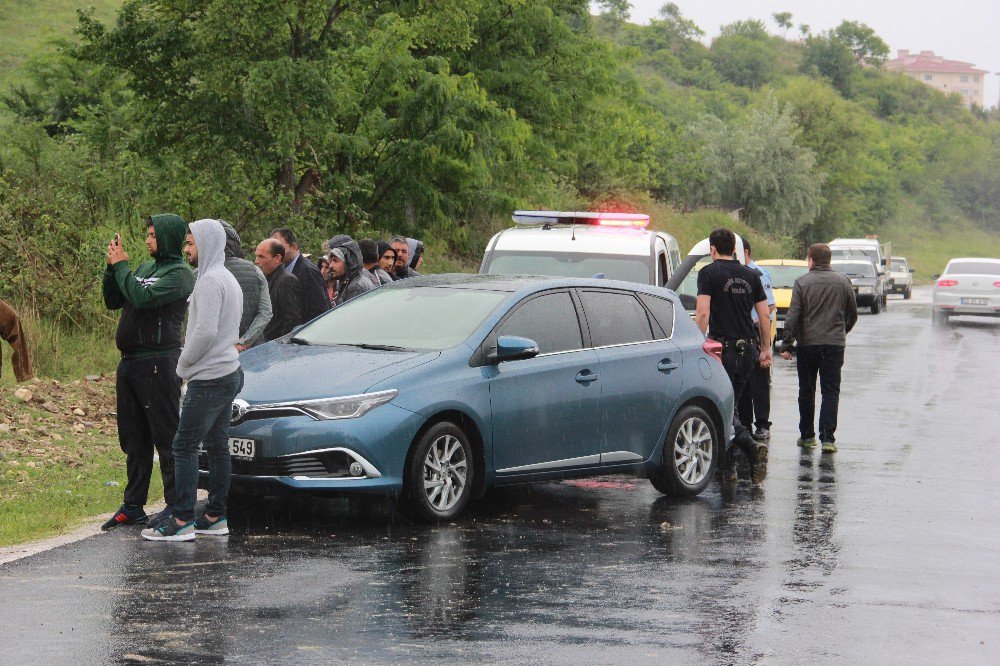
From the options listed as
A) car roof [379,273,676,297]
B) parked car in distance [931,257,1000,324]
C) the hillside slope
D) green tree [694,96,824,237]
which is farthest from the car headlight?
green tree [694,96,824,237]

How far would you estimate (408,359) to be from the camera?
8797 millimetres

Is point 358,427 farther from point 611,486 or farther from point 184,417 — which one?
point 611,486

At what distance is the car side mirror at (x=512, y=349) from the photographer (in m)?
8.88

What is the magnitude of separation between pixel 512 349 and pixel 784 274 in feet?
71.8

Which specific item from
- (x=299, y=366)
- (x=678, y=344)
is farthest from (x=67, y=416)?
(x=678, y=344)

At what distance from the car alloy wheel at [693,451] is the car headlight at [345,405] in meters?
2.58

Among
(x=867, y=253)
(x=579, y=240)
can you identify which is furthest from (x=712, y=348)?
(x=867, y=253)

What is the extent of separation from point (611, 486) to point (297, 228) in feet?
34.8

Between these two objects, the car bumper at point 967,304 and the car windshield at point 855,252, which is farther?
the car windshield at point 855,252

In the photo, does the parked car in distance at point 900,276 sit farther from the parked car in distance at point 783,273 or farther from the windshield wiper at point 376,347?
the windshield wiper at point 376,347

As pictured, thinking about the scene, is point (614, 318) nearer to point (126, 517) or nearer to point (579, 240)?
point (126, 517)

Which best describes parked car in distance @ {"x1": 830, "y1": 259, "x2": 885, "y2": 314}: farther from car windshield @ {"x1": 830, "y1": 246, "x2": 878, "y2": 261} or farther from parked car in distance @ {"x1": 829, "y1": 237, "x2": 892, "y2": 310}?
car windshield @ {"x1": 830, "y1": 246, "x2": 878, "y2": 261}

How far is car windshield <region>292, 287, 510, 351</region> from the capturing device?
30.2 feet

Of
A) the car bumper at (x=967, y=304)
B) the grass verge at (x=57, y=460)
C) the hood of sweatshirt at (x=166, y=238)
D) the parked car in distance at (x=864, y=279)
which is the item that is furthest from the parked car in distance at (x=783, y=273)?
the hood of sweatshirt at (x=166, y=238)
